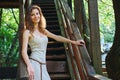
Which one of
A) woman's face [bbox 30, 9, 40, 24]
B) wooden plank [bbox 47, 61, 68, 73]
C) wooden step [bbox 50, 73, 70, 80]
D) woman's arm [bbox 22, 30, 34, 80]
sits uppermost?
woman's face [bbox 30, 9, 40, 24]

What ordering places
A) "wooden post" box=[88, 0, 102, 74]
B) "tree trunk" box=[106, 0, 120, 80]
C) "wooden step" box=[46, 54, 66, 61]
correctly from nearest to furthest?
"wooden post" box=[88, 0, 102, 74] < "tree trunk" box=[106, 0, 120, 80] < "wooden step" box=[46, 54, 66, 61]

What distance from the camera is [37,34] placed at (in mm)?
3863

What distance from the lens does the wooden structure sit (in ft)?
14.5

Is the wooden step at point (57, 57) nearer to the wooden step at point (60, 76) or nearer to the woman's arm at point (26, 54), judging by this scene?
the wooden step at point (60, 76)

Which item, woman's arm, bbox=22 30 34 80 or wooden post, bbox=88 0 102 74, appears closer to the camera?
woman's arm, bbox=22 30 34 80

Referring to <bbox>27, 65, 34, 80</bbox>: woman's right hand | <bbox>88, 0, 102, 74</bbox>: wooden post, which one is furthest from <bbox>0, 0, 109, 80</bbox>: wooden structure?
<bbox>27, 65, 34, 80</bbox>: woman's right hand

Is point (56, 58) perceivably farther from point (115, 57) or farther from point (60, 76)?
point (115, 57)

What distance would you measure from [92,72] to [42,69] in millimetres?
775

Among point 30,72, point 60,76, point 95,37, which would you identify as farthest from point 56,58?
point 30,72

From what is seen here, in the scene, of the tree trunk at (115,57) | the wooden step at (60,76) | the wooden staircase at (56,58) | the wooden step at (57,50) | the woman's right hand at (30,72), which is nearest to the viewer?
the woman's right hand at (30,72)

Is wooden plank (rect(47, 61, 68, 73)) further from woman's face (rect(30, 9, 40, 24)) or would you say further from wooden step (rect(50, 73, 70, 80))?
woman's face (rect(30, 9, 40, 24))

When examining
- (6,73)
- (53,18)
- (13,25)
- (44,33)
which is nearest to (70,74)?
(44,33)

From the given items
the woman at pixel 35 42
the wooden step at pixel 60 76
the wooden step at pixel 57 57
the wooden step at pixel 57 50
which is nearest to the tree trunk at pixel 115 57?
the wooden step at pixel 60 76

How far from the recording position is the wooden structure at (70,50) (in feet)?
14.5
